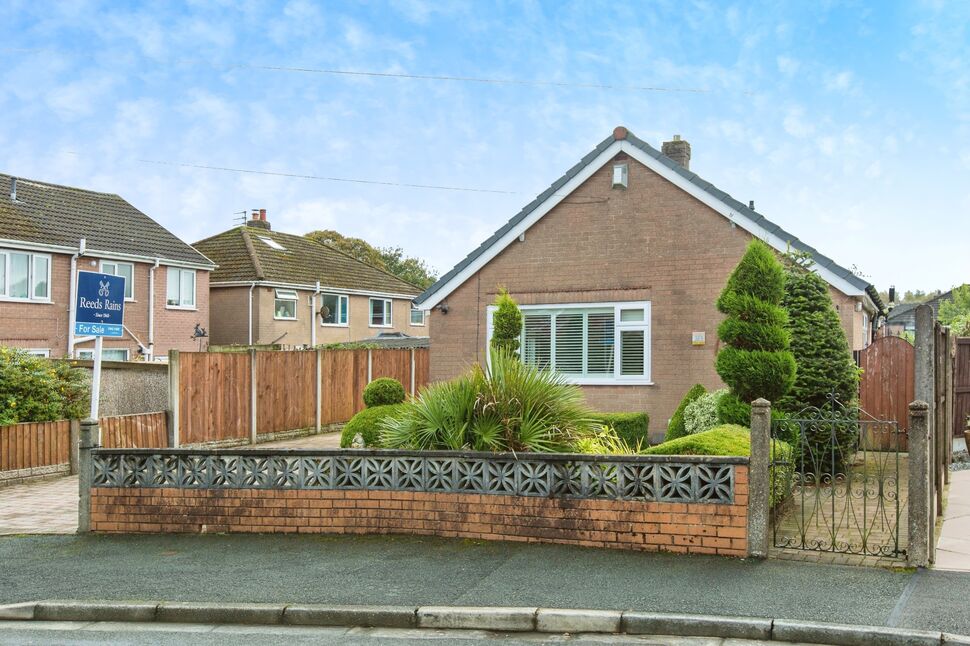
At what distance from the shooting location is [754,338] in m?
11.9

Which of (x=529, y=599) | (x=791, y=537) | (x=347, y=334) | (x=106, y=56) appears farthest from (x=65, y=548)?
(x=347, y=334)

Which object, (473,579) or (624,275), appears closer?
(473,579)

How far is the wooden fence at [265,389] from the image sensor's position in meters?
17.1

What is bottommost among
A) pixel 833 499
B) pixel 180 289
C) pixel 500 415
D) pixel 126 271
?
pixel 833 499

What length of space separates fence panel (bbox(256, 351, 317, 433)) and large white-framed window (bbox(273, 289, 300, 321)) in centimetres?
1477

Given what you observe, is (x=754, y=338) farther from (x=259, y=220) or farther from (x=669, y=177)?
(x=259, y=220)

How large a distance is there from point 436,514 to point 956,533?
5.28m

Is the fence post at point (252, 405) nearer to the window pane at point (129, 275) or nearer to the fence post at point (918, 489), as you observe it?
the window pane at point (129, 275)

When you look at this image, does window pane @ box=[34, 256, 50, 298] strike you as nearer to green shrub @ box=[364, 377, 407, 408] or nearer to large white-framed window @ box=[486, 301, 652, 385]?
green shrub @ box=[364, 377, 407, 408]

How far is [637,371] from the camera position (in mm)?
16594

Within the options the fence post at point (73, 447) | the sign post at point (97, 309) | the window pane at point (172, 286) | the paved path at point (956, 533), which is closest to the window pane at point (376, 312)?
the window pane at point (172, 286)

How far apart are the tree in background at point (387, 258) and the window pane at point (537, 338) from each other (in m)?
42.5

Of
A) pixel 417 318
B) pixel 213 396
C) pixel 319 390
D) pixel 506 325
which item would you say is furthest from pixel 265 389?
pixel 417 318

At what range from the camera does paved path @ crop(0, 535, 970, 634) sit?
6453 millimetres
